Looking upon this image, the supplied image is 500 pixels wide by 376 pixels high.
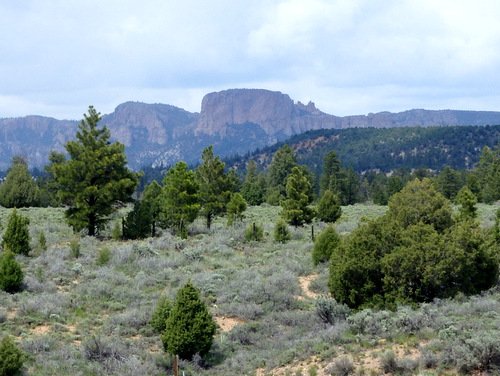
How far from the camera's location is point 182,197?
93.1 feet

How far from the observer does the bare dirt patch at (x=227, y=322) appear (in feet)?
48.9

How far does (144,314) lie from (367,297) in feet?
24.0

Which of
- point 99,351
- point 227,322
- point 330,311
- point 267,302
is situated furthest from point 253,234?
point 99,351

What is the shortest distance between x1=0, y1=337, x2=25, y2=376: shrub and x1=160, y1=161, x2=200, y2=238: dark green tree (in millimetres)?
17720

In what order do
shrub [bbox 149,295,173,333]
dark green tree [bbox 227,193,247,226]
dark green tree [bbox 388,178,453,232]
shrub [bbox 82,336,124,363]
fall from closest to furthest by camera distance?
shrub [bbox 82,336,124,363], shrub [bbox 149,295,173,333], dark green tree [bbox 388,178,453,232], dark green tree [bbox 227,193,247,226]

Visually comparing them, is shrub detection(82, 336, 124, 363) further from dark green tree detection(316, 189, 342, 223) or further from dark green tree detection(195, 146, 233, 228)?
dark green tree detection(316, 189, 342, 223)

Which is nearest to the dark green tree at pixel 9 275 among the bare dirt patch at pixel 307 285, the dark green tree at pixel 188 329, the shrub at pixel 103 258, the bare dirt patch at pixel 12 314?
the bare dirt patch at pixel 12 314

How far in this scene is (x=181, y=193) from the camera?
92.8 ft

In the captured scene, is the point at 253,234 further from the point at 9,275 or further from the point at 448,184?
the point at 448,184

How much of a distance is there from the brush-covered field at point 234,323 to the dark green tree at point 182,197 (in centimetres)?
645

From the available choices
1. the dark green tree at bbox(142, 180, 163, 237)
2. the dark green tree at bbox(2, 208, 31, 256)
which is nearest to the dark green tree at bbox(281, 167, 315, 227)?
the dark green tree at bbox(142, 180, 163, 237)

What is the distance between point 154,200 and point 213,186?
5.03 metres

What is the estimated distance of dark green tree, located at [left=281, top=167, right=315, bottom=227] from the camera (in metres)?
32.4

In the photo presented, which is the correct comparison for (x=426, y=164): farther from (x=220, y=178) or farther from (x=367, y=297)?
(x=367, y=297)
